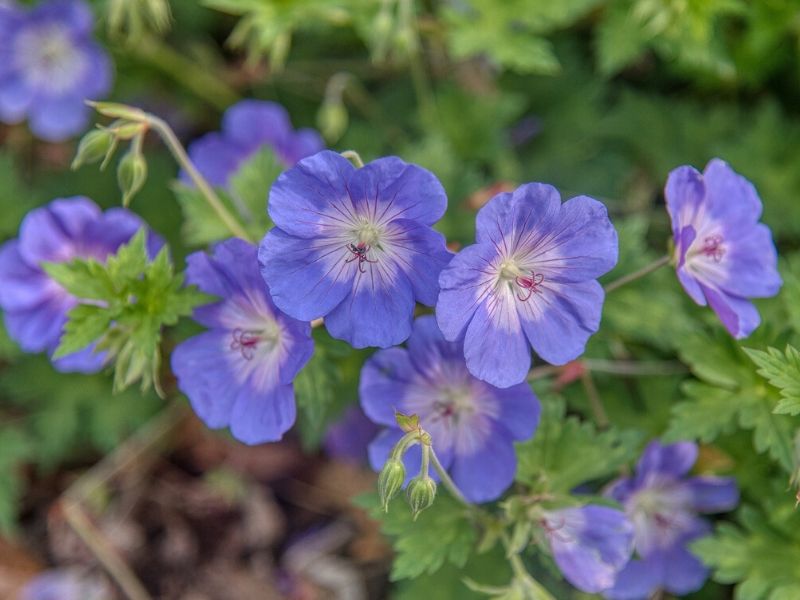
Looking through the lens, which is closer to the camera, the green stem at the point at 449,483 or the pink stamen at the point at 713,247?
the green stem at the point at 449,483

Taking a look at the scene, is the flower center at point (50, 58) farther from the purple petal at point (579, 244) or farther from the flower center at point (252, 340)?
the purple petal at point (579, 244)

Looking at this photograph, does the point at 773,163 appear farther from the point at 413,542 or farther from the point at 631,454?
the point at 413,542

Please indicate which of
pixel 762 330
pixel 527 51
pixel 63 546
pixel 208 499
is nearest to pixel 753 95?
pixel 527 51

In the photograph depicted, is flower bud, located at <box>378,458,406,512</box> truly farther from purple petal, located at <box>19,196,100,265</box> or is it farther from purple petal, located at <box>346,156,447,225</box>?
purple petal, located at <box>19,196,100,265</box>

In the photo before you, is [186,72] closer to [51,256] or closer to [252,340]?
[51,256]

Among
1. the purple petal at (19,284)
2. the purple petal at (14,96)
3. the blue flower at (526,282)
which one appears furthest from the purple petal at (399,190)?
the purple petal at (14,96)

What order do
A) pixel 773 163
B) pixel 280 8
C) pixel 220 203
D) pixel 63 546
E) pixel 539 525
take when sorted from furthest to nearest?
pixel 63 546
pixel 773 163
pixel 280 8
pixel 220 203
pixel 539 525
